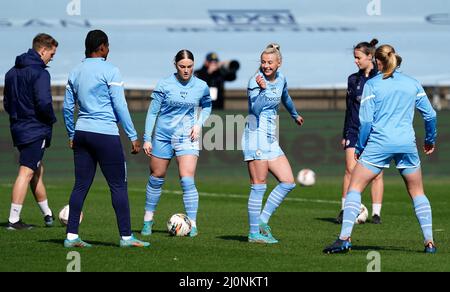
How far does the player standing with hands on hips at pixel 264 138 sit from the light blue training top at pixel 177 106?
1.09 metres

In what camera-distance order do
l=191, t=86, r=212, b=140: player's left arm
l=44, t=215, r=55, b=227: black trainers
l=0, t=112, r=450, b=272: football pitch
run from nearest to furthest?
l=0, t=112, r=450, b=272: football pitch
l=191, t=86, r=212, b=140: player's left arm
l=44, t=215, r=55, b=227: black trainers

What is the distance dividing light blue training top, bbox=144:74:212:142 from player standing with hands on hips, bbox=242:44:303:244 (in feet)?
3.57

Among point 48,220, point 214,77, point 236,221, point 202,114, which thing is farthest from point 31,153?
point 214,77

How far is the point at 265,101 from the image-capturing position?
1212cm

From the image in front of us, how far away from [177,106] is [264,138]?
1.46m

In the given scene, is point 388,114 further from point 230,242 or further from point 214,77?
point 214,77

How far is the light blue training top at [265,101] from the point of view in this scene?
12.1 metres

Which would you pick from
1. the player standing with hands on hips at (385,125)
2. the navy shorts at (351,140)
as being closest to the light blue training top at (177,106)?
the player standing with hands on hips at (385,125)

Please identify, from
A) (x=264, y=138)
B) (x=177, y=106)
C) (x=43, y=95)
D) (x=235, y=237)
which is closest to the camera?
(x=264, y=138)

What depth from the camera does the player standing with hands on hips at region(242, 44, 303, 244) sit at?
1208cm

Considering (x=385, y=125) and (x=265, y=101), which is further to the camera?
(x=265, y=101)

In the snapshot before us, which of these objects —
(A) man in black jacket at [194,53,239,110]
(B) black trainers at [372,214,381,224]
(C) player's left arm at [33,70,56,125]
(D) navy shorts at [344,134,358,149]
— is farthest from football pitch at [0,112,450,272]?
(A) man in black jacket at [194,53,239,110]

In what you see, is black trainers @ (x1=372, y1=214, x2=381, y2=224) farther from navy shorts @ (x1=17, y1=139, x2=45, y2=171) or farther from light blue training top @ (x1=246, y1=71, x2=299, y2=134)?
navy shorts @ (x1=17, y1=139, x2=45, y2=171)

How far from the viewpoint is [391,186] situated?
22.6m
